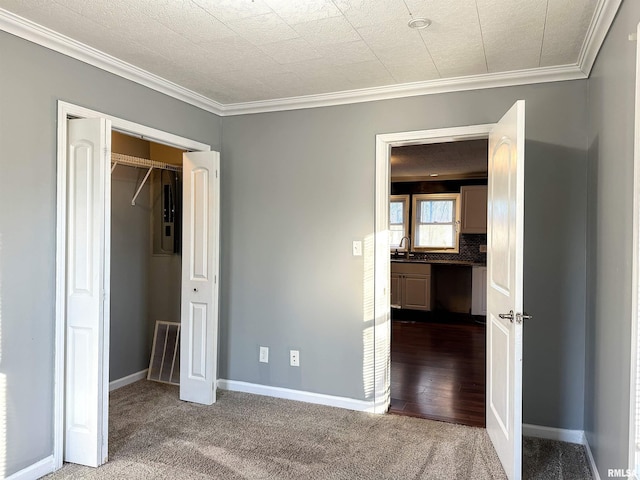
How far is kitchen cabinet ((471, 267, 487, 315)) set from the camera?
23.0ft

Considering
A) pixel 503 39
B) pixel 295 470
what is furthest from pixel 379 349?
pixel 503 39

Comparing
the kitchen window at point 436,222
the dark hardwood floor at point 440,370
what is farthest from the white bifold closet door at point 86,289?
the kitchen window at point 436,222

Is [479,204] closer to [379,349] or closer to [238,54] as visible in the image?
[379,349]

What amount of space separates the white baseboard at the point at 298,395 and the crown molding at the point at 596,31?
271 cm

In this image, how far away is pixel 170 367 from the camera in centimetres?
414

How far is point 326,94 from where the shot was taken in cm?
350

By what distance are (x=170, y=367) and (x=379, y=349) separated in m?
1.98

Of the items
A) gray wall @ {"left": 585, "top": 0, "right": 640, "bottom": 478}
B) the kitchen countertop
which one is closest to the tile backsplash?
the kitchen countertop

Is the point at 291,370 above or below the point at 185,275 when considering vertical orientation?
below

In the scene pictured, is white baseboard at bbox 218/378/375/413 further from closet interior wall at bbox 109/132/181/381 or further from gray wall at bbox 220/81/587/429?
closet interior wall at bbox 109/132/181/381

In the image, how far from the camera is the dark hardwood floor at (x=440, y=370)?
354 centimetres

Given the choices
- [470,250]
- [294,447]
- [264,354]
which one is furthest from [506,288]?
[470,250]

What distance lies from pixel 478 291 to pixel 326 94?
4702mm

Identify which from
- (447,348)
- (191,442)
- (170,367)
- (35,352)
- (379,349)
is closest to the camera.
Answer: (35,352)
